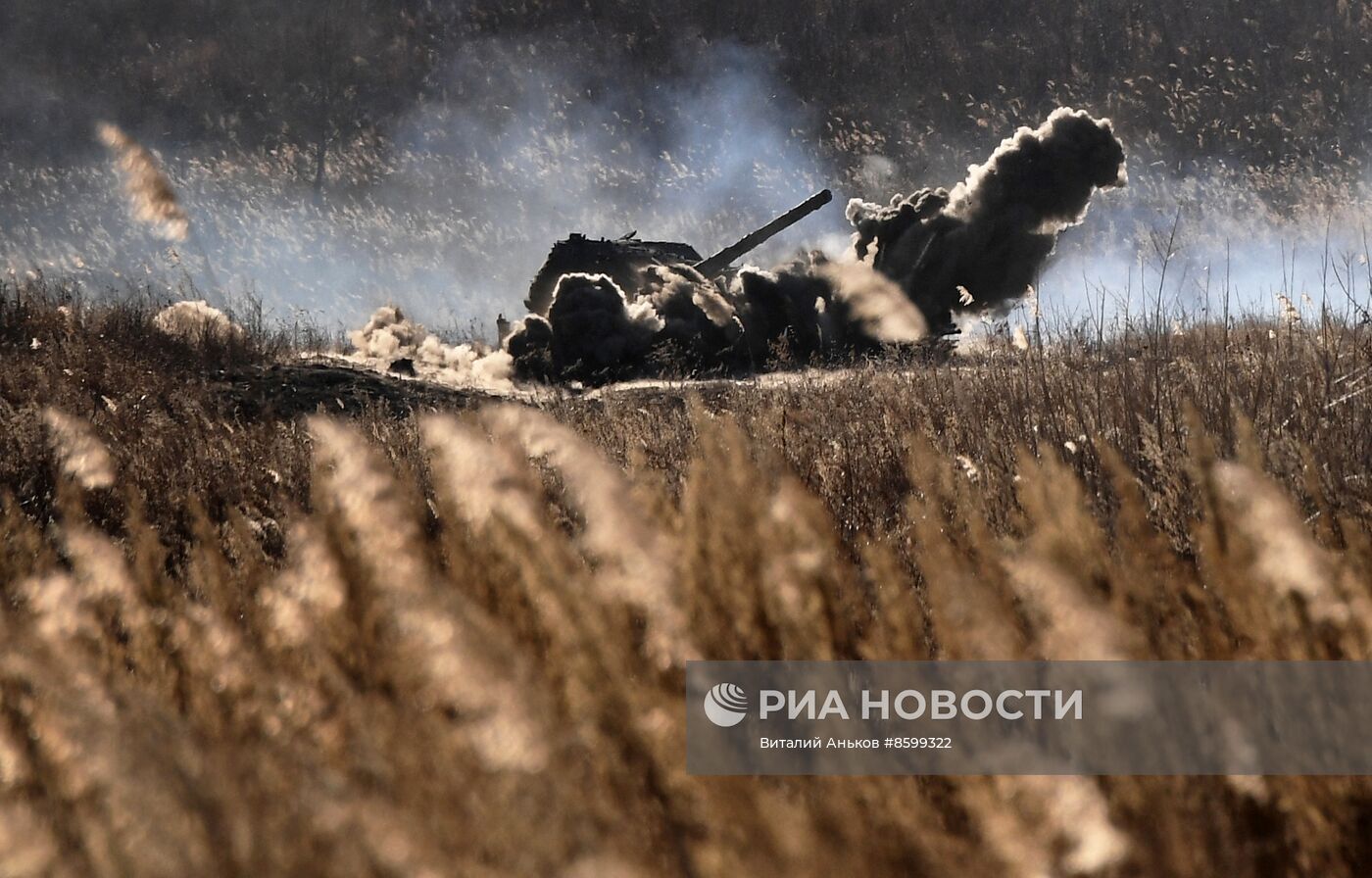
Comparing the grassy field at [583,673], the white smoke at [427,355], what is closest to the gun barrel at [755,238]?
the white smoke at [427,355]

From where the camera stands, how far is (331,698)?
7.29 ft

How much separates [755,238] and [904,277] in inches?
148

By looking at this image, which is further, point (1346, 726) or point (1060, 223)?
point (1060, 223)

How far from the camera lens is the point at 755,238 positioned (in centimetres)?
2491

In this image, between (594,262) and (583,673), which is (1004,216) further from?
(583,673)

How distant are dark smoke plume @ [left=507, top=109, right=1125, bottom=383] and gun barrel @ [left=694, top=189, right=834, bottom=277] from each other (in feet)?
5.44

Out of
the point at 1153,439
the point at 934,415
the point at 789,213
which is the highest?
the point at 789,213

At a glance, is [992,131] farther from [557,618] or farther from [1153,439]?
[557,618]

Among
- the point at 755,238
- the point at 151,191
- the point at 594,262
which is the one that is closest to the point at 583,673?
the point at 151,191

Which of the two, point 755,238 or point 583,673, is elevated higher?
point 755,238

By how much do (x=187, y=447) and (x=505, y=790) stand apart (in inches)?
314

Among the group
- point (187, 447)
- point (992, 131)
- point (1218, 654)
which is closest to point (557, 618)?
point (1218, 654)

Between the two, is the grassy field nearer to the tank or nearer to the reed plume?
the reed plume

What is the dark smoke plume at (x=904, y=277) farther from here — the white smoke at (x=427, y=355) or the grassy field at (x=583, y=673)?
the grassy field at (x=583, y=673)
